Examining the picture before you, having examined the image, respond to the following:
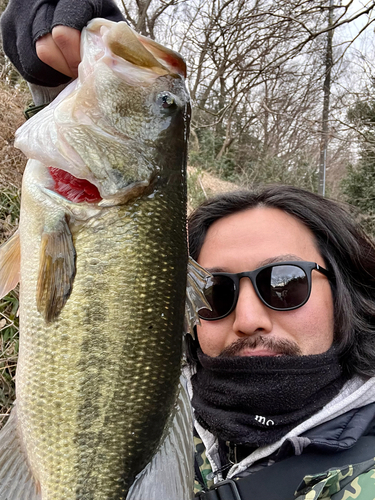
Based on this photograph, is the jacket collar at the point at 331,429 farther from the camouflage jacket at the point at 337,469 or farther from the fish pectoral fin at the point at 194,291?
the fish pectoral fin at the point at 194,291

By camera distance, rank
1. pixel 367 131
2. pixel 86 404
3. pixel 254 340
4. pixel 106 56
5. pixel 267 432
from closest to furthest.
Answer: pixel 86 404
pixel 106 56
pixel 267 432
pixel 254 340
pixel 367 131

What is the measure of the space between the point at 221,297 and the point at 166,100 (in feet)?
3.57

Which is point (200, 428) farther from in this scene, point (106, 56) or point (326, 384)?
point (106, 56)

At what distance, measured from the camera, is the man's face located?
206 cm

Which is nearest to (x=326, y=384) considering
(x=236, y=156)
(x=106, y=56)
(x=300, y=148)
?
(x=106, y=56)

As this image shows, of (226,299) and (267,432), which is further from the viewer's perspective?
(226,299)

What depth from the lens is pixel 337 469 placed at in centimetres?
164

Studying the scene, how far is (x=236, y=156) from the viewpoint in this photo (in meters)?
20.5

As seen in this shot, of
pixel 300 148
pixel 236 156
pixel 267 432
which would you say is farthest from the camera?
pixel 300 148

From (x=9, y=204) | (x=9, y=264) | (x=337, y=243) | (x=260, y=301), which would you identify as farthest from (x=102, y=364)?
(x=9, y=204)

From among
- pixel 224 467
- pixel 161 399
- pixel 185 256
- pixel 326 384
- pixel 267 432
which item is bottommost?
pixel 224 467

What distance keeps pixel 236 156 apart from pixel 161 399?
2009cm

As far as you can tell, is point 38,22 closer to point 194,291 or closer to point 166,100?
point 166,100

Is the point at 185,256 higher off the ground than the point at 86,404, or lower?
higher
